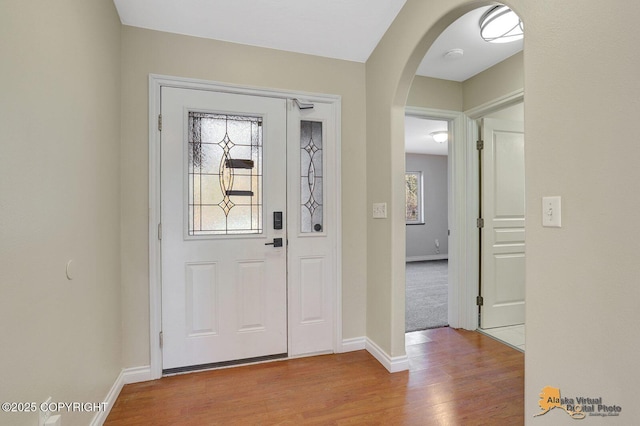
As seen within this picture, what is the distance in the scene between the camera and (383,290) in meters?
2.34

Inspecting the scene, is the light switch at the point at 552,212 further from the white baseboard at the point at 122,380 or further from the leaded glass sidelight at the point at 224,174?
the white baseboard at the point at 122,380

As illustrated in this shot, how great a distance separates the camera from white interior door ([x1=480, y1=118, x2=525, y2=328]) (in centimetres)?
294

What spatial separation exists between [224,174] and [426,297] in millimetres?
3264

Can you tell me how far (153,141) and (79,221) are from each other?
2.90ft

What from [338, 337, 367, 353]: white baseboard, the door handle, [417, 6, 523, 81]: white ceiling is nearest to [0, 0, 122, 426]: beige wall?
the door handle

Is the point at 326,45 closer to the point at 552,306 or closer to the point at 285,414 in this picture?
the point at 552,306

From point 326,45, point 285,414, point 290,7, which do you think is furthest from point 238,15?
point 285,414

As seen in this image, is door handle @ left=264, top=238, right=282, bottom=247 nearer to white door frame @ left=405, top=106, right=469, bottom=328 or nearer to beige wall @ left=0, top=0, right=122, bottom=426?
beige wall @ left=0, top=0, right=122, bottom=426

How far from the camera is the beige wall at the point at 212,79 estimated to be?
2072 mm

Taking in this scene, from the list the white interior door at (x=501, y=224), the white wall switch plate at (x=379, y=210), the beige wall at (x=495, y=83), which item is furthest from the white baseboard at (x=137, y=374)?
the beige wall at (x=495, y=83)

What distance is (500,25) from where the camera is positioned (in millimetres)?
2027

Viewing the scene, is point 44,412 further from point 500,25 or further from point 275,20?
point 500,25

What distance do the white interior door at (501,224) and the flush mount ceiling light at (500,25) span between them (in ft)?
2.98

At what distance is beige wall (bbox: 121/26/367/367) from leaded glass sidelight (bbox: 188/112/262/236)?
316mm
